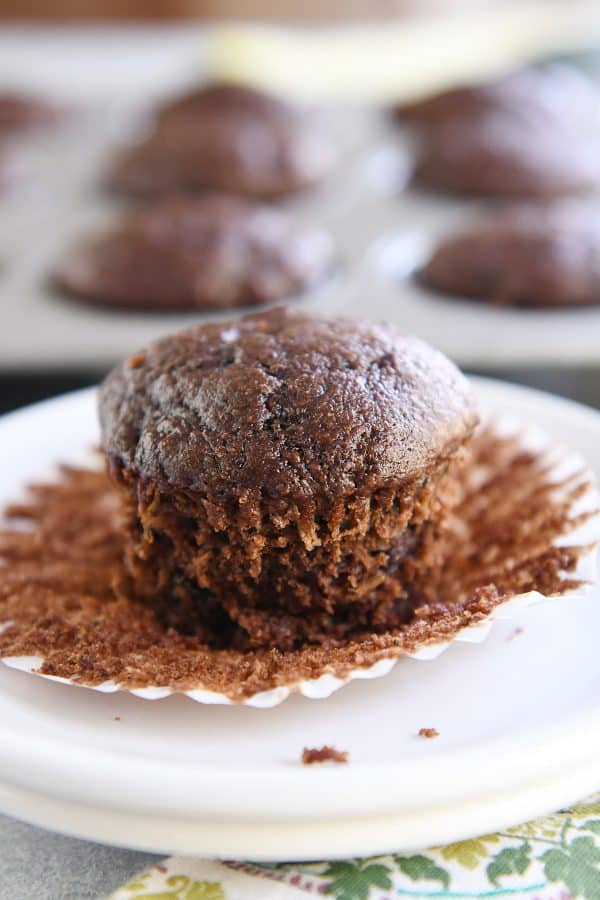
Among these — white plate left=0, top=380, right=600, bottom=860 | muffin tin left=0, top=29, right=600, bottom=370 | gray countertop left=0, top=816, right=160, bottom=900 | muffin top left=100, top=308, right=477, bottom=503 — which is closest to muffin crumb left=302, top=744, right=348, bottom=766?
white plate left=0, top=380, right=600, bottom=860

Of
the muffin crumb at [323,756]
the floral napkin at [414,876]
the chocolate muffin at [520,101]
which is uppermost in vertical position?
the chocolate muffin at [520,101]

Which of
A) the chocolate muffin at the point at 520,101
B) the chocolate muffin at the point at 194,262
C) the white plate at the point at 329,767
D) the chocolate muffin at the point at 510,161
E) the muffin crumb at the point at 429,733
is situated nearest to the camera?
the white plate at the point at 329,767

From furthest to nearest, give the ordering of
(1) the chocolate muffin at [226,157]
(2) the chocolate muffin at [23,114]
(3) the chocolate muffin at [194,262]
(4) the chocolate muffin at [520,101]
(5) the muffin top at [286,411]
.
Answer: (2) the chocolate muffin at [23,114] < (4) the chocolate muffin at [520,101] < (1) the chocolate muffin at [226,157] < (3) the chocolate muffin at [194,262] < (5) the muffin top at [286,411]

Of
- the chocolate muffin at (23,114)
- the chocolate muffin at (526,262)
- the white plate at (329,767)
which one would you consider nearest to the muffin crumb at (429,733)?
the white plate at (329,767)

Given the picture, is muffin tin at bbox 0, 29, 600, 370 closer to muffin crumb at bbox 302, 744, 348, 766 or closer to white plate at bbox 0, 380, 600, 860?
white plate at bbox 0, 380, 600, 860

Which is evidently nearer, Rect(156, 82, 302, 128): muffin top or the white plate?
the white plate

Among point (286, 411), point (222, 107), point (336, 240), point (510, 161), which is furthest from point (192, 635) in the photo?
point (222, 107)

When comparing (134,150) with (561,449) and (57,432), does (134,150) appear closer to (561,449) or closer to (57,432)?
(57,432)

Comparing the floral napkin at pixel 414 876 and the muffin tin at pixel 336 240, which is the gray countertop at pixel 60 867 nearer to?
the floral napkin at pixel 414 876
